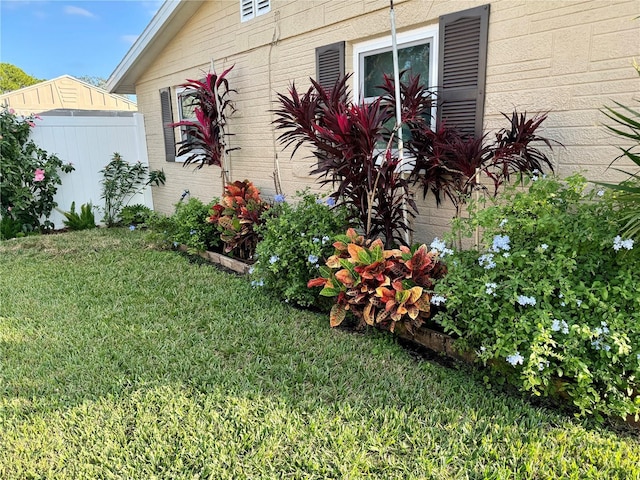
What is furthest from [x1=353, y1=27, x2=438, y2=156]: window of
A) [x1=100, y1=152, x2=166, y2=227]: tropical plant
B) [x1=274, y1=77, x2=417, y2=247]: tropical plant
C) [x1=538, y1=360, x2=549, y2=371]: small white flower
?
[x1=100, y1=152, x2=166, y2=227]: tropical plant

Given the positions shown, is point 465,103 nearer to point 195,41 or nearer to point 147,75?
point 195,41

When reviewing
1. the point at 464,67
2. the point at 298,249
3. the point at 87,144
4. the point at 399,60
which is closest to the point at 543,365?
the point at 298,249

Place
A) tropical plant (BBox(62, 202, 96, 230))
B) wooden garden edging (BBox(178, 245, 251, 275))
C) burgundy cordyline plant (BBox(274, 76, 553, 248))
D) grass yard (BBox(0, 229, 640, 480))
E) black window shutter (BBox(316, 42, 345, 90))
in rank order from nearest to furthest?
grass yard (BBox(0, 229, 640, 480)) → burgundy cordyline plant (BBox(274, 76, 553, 248)) → black window shutter (BBox(316, 42, 345, 90)) → wooden garden edging (BBox(178, 245, 251, 275)) → tropical plant (BBox(62, 202, 96, 230))

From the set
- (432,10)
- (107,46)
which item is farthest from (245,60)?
(107,46)

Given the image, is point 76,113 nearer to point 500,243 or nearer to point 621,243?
point 500,243

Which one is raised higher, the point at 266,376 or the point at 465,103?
the point at 465,103

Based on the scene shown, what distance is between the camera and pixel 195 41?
6.53 m

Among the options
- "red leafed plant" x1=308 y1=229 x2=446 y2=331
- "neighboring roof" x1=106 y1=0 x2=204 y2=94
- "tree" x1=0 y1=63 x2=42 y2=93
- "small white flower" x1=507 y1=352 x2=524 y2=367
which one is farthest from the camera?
"tree" x1=0 y1=63 x2=42 y2=93

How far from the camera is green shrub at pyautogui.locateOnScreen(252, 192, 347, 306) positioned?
3.55 metres

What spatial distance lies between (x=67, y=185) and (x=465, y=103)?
23.9 feet

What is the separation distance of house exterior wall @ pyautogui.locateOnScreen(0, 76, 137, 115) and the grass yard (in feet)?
59.0

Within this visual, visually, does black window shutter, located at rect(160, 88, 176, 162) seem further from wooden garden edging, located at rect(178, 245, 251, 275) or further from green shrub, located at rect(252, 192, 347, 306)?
green shrub, located at rect(252, 192, 347, 306)

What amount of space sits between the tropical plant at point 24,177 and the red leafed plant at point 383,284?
20.4 feet

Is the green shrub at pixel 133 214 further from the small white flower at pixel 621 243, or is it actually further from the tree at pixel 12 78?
the tree at pixel 12 78
